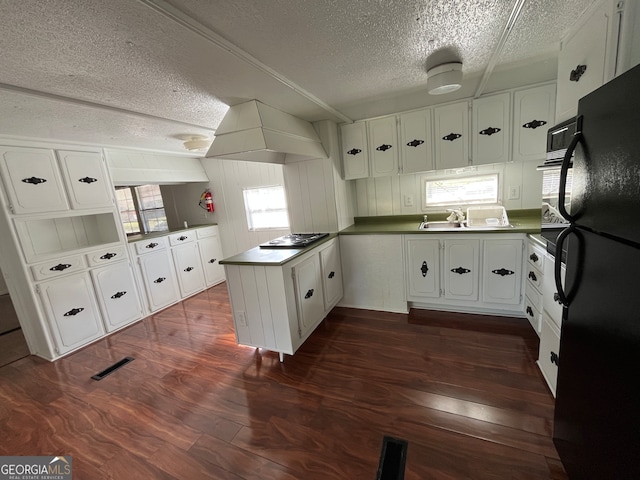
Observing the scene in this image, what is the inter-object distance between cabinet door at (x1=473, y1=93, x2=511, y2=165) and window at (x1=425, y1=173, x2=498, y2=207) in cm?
43

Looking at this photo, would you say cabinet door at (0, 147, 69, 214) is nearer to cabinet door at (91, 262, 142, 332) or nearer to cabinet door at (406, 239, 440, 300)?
cabinet door at (91, 262, 142, 332)

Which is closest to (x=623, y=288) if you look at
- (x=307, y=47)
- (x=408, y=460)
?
(x=408, y=460)

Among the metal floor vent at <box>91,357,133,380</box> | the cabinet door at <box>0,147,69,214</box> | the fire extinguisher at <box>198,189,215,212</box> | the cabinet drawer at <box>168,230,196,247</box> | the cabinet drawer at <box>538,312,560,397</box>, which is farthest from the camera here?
the fire extinguisher at <box>198,189,215,212</box>

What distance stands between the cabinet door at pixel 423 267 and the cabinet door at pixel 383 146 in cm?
87

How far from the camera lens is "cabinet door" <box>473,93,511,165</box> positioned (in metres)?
2.43

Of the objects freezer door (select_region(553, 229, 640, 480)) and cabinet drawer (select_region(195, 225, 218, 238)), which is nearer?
freezer door (select_region(553, 229, 640, 480))

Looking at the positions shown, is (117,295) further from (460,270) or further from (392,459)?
(460,270)

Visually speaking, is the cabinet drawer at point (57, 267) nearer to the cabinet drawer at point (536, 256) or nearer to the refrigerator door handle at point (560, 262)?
the refrigerator door handle at point (560, 262)

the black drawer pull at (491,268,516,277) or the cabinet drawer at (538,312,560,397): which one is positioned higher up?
the black drawer pull at (491,268,516,277)

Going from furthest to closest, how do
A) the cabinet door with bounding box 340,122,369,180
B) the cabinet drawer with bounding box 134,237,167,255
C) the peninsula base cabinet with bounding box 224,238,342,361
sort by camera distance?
the cabinet drawer with bounding box 134,237,167,255
the cabinet door with bounding box 340,122,369,180
the peninsula base cabinet with bounding box 224,238,342,361

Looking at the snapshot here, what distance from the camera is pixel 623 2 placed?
1.10 m

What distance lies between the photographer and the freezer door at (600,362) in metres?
0.79

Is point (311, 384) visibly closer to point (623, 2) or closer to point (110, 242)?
point (623, 2)

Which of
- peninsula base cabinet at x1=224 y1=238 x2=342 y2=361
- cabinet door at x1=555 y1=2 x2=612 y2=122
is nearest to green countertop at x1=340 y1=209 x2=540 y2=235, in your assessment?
peninsula base cabinet at x1=224 y1=238 x2=342 y2=361
